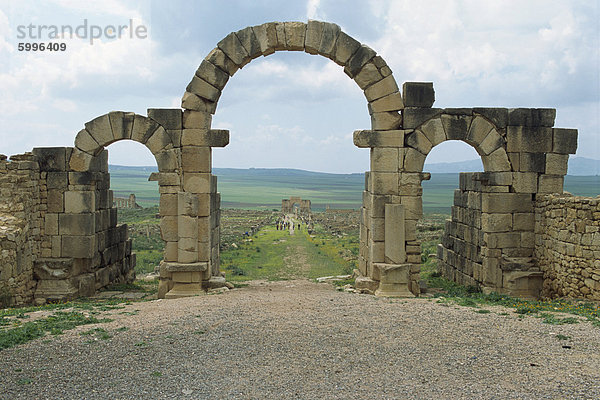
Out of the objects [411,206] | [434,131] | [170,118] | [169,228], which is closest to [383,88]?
[434,131]

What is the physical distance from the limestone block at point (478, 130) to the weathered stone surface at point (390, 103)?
1.94 metres

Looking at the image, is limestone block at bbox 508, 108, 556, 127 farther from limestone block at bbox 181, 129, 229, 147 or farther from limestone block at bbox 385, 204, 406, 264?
limestone block at bbox 181, 129, 229, 147

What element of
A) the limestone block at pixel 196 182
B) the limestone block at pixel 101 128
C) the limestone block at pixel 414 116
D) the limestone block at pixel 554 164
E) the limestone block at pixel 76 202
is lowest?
the limestone block at pixel 76 202

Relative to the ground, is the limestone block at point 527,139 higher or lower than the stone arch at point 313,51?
lower

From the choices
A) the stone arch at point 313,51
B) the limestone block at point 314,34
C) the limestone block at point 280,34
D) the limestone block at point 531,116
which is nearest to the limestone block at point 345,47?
the stone arch at point 313,51

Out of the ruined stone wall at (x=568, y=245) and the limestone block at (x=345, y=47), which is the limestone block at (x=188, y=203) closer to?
the limestone block at (x=345, y=47)

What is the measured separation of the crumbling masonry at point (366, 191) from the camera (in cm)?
1170

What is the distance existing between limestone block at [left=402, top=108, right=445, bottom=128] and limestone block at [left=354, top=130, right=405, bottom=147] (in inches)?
11.6

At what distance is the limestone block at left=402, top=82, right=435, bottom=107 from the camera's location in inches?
467

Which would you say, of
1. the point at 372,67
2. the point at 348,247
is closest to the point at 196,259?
the point at 372,67

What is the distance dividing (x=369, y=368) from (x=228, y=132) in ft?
24.2

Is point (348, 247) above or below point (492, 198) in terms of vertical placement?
below

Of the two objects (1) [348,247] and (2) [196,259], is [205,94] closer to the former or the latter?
(2) [196,259]

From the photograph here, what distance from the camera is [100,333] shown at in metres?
7.69
